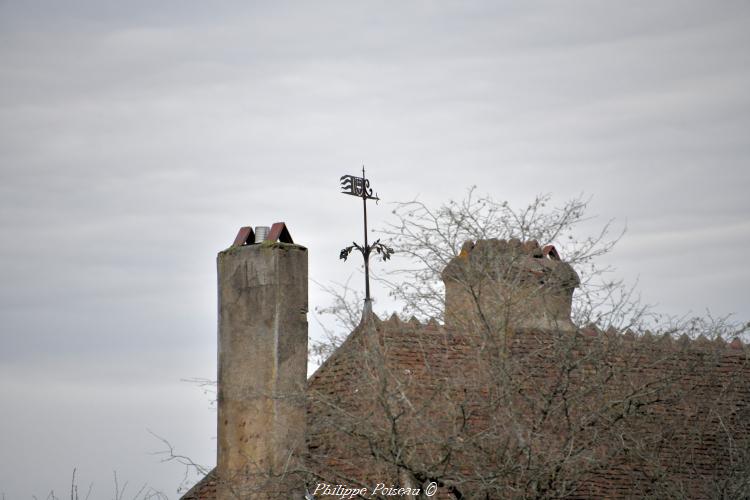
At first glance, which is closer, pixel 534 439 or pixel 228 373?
pixel 534 439

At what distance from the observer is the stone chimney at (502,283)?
13.3 metres

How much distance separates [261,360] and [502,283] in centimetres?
286

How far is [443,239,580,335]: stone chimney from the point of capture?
13.3 meters

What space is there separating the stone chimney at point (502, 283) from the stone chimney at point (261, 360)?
1.82 metres

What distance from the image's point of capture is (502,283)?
44.3 ft

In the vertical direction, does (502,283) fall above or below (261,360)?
above

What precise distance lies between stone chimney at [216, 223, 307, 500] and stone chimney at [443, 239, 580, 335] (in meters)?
1.82

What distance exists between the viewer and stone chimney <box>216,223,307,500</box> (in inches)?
528

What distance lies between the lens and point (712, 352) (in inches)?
629

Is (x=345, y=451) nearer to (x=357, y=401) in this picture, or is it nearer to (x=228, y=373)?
(x=357, y=401)

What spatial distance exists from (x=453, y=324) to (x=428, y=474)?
8.13 feet

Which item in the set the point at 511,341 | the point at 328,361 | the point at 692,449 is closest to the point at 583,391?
the point at 511,341

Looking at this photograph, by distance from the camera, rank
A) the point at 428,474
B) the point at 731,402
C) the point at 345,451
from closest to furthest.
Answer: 1. the point at 428,474
2. the point at 345,451
3. the point at 731,402

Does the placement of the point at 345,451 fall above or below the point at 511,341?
below
